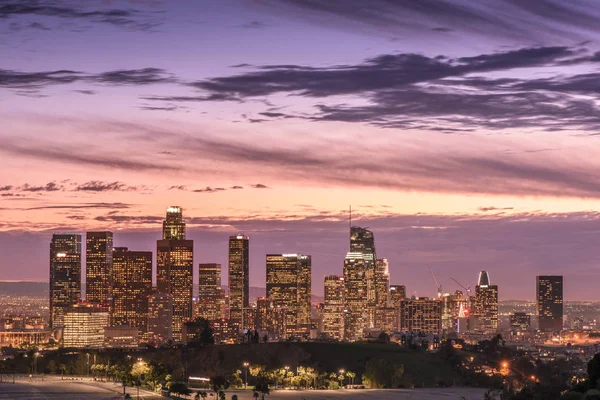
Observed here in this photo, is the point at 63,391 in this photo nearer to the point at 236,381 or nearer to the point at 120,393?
the point at 120,393

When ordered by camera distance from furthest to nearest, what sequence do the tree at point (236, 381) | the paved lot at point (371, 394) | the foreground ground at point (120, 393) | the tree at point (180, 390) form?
the tree at point (236, 381) → the paved lot at point (371, 394) → the tree at point (180, 390) → the foreground ground at point (120, 393)

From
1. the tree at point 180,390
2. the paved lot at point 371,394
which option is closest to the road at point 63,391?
the tree at point 180,390

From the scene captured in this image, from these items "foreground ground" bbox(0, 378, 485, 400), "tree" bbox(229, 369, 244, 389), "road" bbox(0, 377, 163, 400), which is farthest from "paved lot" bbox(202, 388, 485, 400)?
"tree" bbox(229, 369, 244, 389)

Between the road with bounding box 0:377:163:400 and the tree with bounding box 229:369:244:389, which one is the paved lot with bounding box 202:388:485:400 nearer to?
the road with bounding box 0:377:163:400

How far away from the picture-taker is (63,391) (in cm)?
16212

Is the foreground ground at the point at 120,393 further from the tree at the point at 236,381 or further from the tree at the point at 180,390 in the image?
the tree at the point at 236,381

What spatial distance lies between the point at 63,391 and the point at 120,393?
8.31m

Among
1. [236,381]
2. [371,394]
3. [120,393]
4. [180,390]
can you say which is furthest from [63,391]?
[371,394]

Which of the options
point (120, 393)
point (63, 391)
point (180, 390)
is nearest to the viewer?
point (180, 390)

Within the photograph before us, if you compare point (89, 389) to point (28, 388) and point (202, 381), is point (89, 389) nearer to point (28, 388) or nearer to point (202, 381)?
point (28, 388)

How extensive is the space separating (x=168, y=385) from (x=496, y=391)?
5991 centimetres

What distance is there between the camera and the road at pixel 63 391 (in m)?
150

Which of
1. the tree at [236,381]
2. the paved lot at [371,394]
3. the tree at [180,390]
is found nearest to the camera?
the tree at [180,390]

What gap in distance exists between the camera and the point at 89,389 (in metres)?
168
